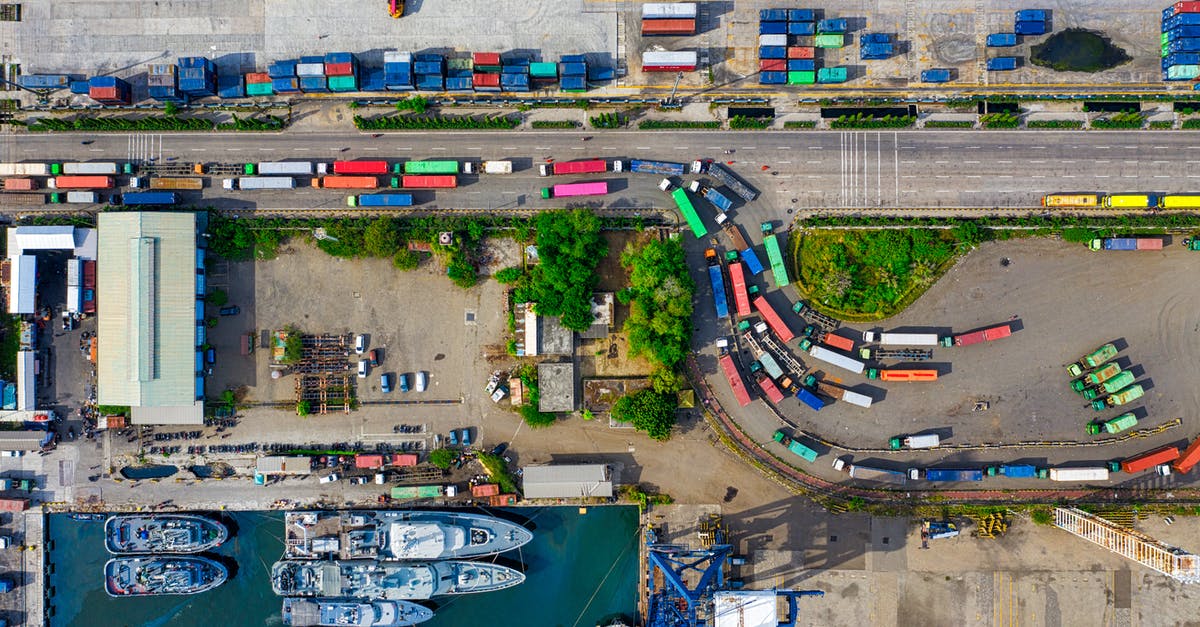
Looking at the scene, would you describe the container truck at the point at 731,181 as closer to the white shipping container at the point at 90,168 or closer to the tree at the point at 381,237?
the tree at the point at 381,237

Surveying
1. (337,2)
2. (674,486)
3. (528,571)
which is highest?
(337,2)

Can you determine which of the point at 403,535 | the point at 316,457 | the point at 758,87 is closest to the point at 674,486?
the point at 403,535

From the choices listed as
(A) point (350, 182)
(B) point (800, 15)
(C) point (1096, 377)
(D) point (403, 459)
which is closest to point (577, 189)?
(A) point (350, 182)

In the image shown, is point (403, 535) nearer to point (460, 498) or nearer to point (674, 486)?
point (460, 498)

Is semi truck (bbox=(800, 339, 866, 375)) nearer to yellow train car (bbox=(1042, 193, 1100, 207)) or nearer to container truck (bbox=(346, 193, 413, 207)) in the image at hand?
yellow train car (bbox=(1042, 193, 1100, 207))

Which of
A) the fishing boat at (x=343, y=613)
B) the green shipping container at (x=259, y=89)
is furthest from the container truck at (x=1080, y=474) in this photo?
the green shipping container at (x=259, y=89)

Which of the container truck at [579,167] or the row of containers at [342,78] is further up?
the row of containers at [342,78]

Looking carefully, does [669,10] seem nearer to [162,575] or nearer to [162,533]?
[162,533]
